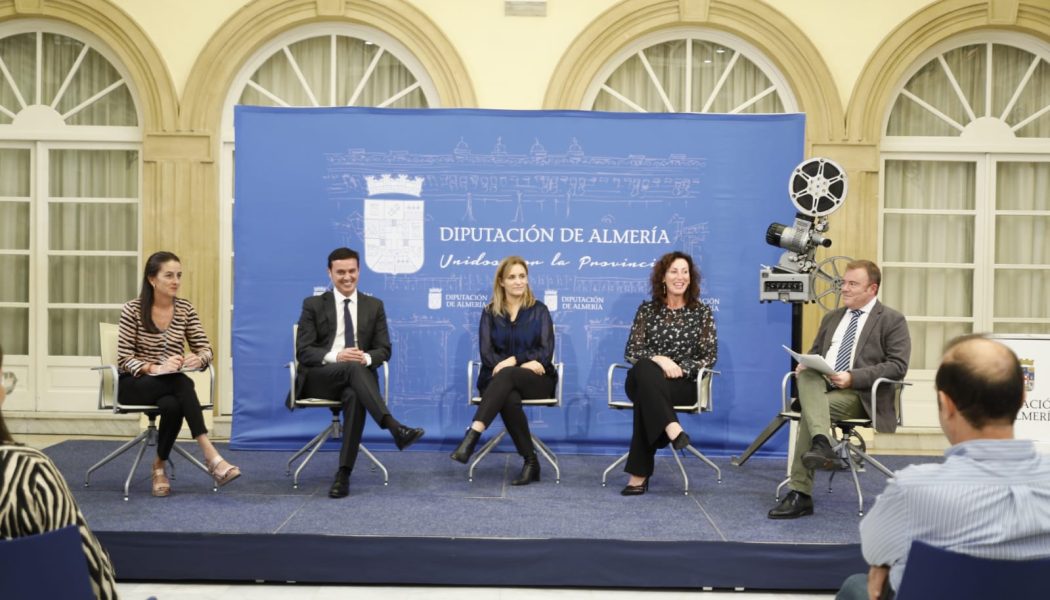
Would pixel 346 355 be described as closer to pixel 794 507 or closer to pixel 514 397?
pixel 514 397

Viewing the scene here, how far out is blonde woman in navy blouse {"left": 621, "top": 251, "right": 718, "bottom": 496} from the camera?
4.73m

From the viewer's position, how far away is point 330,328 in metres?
5.06

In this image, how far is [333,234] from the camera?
18.9 ft

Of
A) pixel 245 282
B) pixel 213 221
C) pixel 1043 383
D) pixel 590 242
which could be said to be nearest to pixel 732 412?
pixel 590 242

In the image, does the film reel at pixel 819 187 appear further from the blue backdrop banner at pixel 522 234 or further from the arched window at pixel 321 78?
the arched window at pixel 321 78

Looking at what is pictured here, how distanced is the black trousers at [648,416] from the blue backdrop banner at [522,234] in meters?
0.96

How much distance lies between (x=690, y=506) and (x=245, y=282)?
2838 millimetres

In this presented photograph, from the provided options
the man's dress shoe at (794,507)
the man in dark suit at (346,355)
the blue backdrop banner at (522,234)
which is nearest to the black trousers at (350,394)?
the man in dark suit at (346,355)

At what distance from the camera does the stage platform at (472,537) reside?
374 centimetres

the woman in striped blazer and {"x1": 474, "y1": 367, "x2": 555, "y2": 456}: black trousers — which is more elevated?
the woman in striped blazer

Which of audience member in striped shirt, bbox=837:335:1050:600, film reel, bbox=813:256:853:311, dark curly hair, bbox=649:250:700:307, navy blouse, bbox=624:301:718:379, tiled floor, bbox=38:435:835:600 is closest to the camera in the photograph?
audience member in striped shirt, bbox=837:335:1050:600

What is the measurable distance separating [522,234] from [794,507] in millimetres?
2285

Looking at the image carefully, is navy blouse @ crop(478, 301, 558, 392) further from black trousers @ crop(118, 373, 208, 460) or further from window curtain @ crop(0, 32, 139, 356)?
window curtain @ crop(0, 32, 139, 356)

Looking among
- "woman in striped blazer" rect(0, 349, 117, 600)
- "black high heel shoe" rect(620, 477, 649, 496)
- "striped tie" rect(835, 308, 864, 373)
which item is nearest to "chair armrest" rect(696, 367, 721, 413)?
"black high heel shoe" rect(620, 477, 649, 496)
